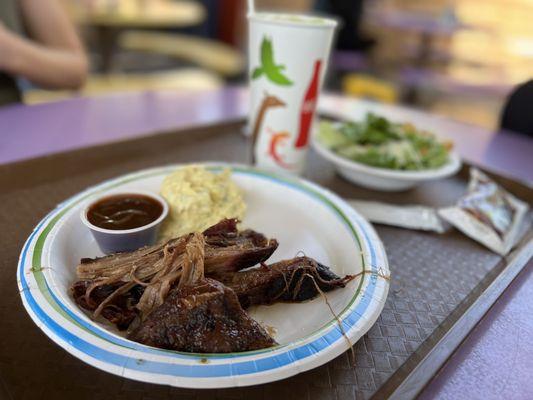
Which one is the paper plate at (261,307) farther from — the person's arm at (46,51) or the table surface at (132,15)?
the table surface at (132,15)

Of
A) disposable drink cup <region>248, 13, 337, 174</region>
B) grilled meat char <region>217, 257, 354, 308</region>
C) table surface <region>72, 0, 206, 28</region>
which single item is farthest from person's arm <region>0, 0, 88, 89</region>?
table surface <region>72, 0, 206, 28</region>

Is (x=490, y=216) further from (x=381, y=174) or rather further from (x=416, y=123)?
(x=416, y=123)

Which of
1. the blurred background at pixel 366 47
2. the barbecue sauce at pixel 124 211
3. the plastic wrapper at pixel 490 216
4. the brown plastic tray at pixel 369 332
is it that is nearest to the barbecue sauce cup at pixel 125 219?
the barbecue sauce at pixel 124 211

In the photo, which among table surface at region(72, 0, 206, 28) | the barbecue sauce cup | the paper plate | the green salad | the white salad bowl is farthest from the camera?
table surface at region(72, 0, 206, 28)

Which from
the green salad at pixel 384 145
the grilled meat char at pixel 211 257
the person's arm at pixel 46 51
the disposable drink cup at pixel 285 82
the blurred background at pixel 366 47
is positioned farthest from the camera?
the blurred background at pixel 366 47

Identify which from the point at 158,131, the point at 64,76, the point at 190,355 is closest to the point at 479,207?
the point at 190,355

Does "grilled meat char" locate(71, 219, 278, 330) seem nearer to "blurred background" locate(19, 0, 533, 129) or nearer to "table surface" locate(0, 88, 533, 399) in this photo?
"table surface" locate(0, 88, 533, 399)
